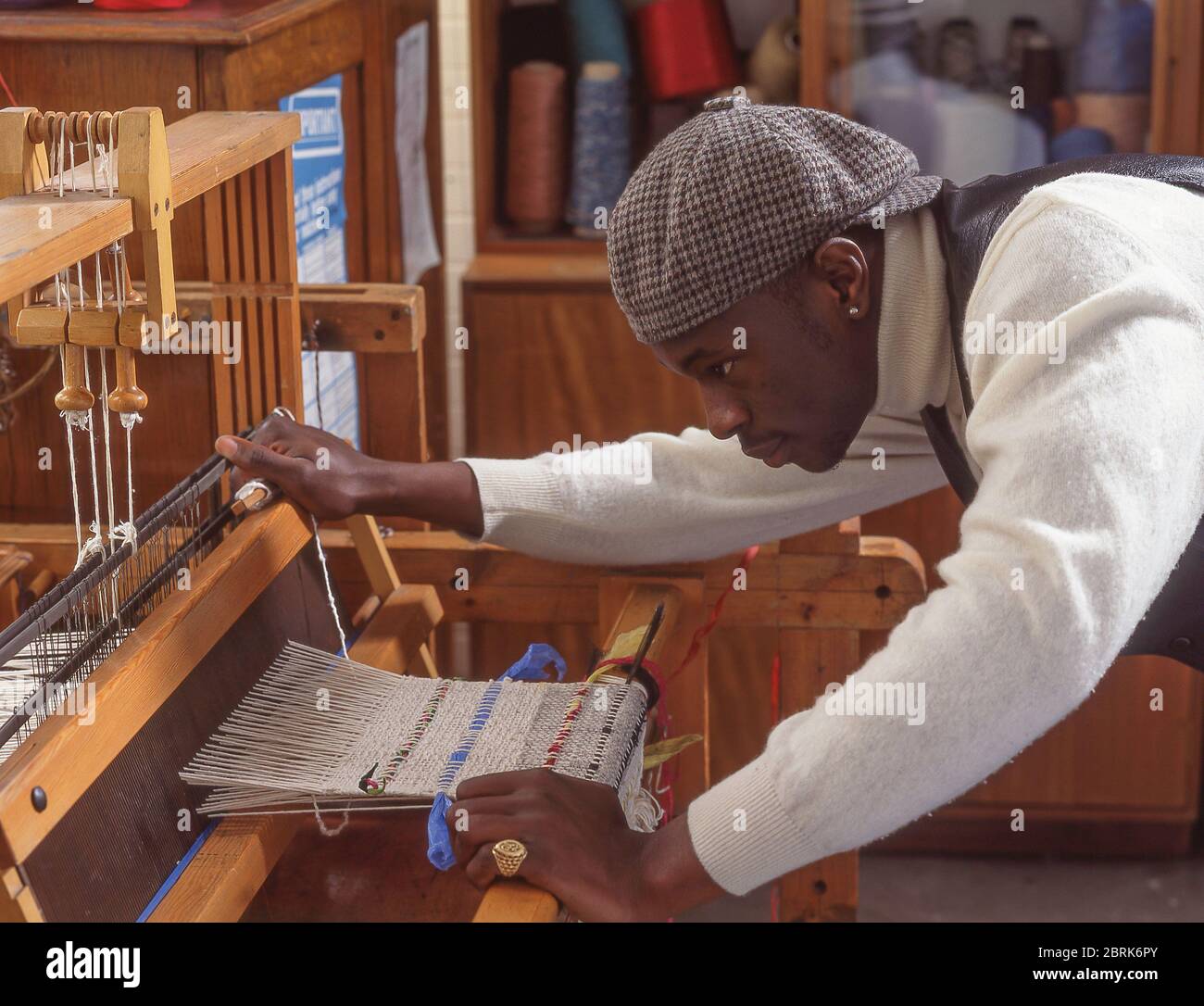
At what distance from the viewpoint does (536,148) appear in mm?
2854

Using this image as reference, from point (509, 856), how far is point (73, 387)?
0.49 meters

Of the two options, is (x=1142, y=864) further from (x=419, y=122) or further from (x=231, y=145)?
(x=231, y=145)

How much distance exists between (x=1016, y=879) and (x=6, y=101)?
2186mm

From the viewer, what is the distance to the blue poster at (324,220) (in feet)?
6.98

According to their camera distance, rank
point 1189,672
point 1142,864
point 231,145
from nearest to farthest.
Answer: point 231,145 < point 1189,672 < point 1142,864

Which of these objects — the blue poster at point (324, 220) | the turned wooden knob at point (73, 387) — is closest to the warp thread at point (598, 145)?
the blue poster at point (324, 220)

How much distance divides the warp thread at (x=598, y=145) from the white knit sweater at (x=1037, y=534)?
1762 millimetres

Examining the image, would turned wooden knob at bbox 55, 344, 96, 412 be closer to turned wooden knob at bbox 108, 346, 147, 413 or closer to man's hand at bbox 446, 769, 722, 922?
turned wooden knob at bbox 108, 346, 147, 413

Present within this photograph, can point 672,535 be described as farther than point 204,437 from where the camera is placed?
No

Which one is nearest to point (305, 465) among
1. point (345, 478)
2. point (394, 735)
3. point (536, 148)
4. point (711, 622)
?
point (345, 478)

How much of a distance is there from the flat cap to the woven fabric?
0.35 metres

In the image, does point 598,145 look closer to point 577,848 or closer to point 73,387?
point 73,387

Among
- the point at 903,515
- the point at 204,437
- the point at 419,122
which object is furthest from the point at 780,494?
the point at 419,122
